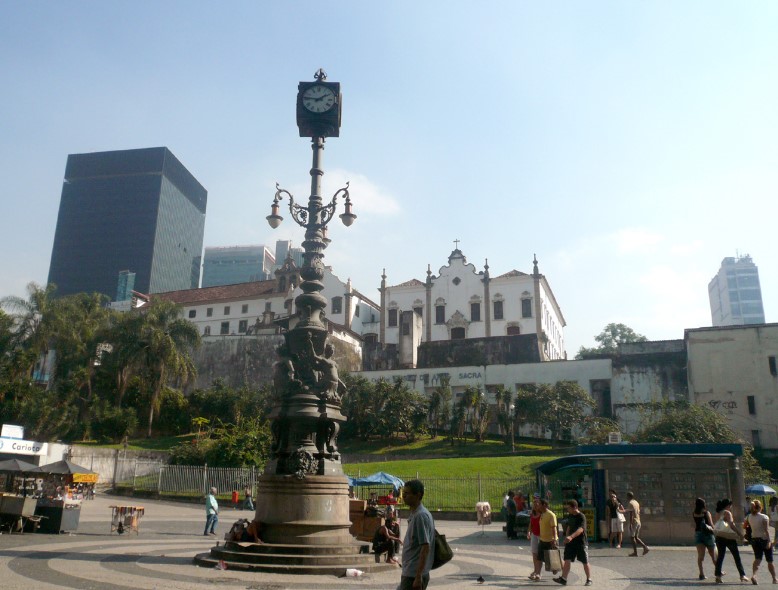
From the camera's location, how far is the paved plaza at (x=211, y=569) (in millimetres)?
9719

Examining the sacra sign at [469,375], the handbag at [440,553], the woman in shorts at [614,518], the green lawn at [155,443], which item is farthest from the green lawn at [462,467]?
the handbag at [440,553]

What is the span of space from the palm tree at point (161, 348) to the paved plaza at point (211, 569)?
3164 cm

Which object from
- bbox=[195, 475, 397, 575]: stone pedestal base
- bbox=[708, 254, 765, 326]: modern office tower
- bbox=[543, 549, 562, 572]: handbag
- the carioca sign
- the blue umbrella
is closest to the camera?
bbox=[543, 549, 562, 572]: handbag

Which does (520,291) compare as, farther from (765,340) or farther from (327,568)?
(327,568)

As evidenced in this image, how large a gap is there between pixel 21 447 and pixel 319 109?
81.1 ft

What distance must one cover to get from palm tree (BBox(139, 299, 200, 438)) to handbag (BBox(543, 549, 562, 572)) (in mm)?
43099

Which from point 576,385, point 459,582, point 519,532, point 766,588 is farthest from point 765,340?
point 459,582

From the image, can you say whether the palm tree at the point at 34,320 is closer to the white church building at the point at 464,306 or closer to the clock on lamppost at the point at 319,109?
the white church building at the point at 464,306

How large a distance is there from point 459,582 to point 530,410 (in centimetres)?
3593

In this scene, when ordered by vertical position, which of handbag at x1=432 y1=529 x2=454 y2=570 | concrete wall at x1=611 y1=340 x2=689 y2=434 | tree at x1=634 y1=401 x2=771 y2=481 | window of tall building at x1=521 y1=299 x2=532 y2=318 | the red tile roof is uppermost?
the red tile roof

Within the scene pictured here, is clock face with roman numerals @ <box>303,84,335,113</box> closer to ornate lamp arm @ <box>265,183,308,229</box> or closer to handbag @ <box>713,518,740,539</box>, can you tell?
ornate lamp arm @ <box>265,183,308,229</box>

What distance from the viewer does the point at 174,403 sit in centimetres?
5272

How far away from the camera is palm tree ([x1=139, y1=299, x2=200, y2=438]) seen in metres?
49.5

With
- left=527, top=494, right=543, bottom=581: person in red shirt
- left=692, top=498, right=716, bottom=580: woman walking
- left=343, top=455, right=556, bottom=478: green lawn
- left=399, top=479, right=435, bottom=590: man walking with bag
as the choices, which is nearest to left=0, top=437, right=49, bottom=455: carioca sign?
left=343, top=455, right=556, bottom=478: green lawn
